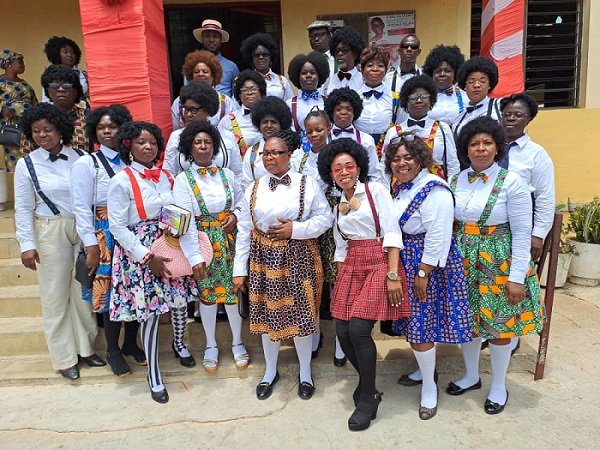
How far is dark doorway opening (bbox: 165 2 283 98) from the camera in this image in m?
6.40

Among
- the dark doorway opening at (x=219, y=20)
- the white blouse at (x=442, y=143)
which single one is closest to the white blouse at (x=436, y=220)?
the white blouse at (x=442, y=143)

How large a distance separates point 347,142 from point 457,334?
134 centimetres

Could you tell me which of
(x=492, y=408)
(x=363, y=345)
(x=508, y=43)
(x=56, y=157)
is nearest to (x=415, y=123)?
(x=363, y=345)

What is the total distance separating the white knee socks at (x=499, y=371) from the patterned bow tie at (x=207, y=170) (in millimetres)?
2231

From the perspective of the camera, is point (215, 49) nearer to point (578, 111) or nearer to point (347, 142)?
point (347, 142)

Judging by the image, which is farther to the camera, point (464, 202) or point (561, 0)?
point (561, 0)

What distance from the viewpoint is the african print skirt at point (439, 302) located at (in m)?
2.81

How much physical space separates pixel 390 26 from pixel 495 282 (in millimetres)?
4609

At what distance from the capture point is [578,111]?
613 centimetres

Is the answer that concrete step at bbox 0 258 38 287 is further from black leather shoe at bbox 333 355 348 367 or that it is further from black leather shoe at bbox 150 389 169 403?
black leather shoe at bbox 333 355 348 367

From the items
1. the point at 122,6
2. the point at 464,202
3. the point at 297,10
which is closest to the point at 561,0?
the point at 297,10

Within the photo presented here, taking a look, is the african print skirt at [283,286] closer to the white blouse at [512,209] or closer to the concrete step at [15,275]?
the white blouse at [512,209]

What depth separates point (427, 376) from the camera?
301 centimetres

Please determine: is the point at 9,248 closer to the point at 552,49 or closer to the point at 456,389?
the point at 456,389
